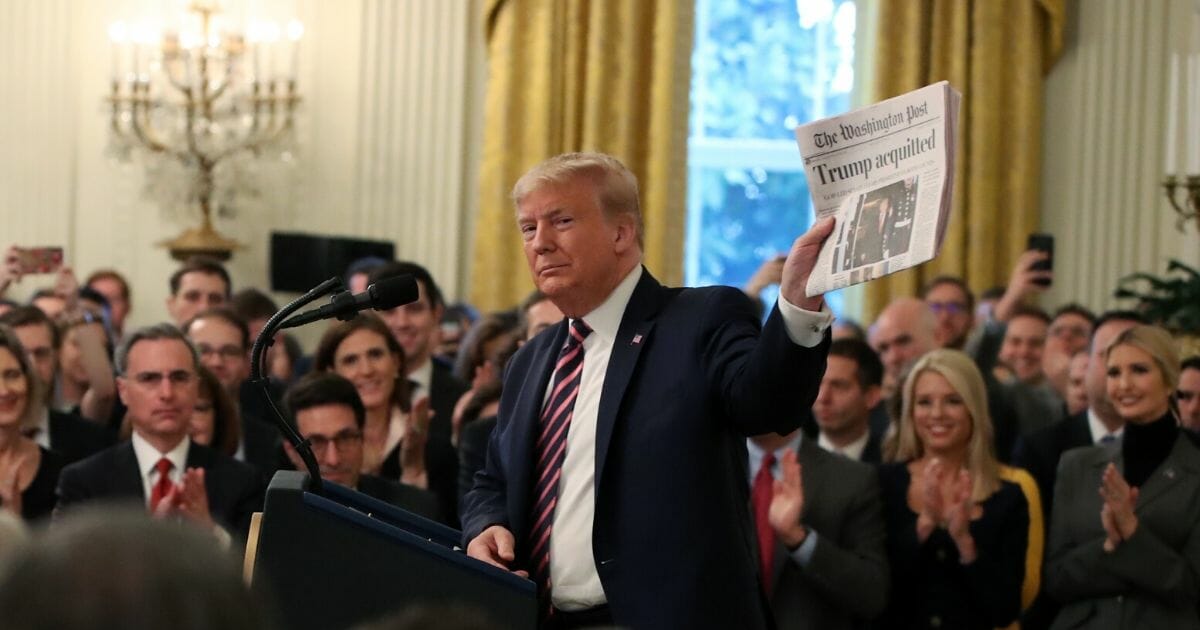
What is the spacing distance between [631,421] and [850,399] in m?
2.84

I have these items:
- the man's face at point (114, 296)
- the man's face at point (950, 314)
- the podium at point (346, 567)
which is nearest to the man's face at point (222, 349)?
the man's face at point (114, 296)

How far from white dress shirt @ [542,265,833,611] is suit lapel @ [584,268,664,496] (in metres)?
0.02

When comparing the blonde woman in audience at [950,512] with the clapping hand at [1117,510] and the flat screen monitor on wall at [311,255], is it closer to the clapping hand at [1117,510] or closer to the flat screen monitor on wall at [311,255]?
the clapping hand at [1117,510]

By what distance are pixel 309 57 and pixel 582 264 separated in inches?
299

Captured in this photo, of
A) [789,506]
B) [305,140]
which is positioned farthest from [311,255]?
[789,506]

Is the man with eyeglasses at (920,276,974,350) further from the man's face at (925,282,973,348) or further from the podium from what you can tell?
the podium

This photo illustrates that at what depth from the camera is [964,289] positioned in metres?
8.29

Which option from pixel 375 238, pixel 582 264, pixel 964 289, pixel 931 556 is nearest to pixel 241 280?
pixel 375 238

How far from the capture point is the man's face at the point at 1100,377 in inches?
234

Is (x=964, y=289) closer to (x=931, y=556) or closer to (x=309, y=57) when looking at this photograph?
(x=931, y=556)

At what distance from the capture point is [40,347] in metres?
6.25

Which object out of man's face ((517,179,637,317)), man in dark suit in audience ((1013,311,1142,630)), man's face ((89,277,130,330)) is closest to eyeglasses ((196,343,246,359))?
man's face ((89,277,130,330))

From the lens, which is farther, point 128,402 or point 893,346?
point 893,346

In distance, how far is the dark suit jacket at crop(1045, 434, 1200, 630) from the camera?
5113 mm
